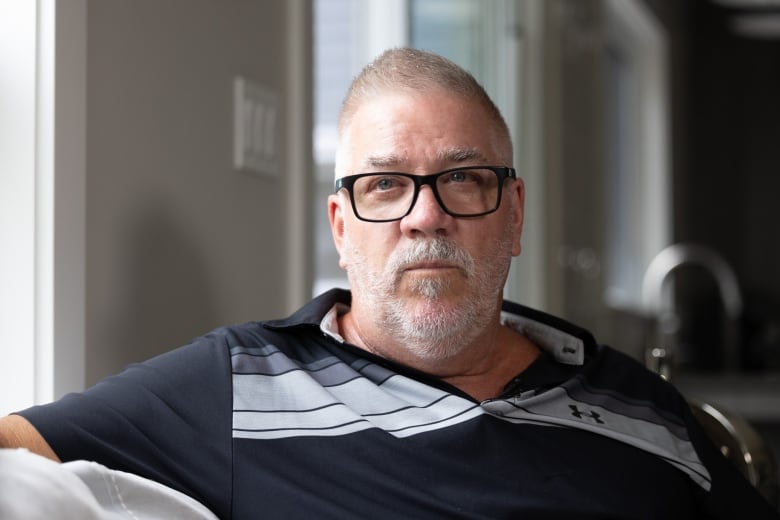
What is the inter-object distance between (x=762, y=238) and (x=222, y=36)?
533cm

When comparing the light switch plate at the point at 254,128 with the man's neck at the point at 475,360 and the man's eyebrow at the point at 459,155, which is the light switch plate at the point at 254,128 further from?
the man's eyebrow at the point at 459,155

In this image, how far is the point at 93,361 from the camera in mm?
1449

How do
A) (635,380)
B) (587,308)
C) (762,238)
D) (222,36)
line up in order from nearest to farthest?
(635,380), (222,36), (587,308), (762,238)

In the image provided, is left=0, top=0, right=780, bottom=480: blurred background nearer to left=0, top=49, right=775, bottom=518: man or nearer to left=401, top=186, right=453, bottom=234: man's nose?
left=0, top=49, right=775, bottom=518: man

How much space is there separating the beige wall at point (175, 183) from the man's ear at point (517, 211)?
1.58 ft

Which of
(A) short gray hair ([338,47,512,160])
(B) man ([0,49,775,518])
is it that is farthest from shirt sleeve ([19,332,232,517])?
(A) short gray hair ([338,47,512,160])

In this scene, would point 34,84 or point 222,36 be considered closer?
point 34,84

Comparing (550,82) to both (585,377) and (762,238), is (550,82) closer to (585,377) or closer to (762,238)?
(585,377)

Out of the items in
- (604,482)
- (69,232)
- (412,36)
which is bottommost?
(604,482)

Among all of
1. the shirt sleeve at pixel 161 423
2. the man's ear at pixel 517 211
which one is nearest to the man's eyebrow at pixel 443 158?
the man's ear at pixel 517 211

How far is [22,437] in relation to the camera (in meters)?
1.11

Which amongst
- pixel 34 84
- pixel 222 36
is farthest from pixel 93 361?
pixel 222 36

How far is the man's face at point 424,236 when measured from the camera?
1.42m

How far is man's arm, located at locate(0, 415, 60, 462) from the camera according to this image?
3.60 feet
